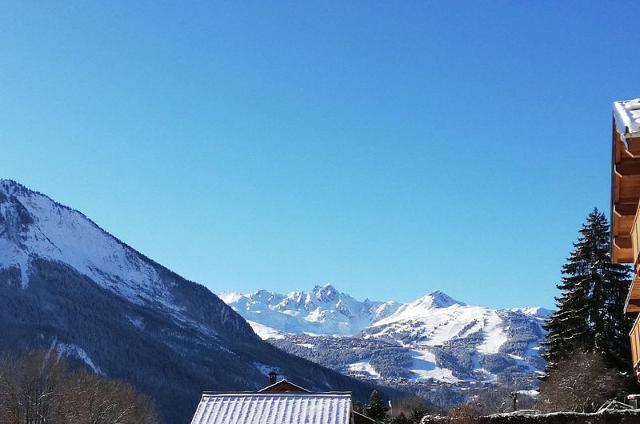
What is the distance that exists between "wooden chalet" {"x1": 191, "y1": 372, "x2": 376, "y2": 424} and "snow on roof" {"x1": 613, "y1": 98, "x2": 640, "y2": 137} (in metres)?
17.3

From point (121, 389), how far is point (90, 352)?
3719 inches

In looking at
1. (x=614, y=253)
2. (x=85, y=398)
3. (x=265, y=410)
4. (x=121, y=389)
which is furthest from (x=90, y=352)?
(x=614, y=253)

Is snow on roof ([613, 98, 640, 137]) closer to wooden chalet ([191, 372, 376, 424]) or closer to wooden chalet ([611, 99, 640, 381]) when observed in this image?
wooden chalet ([611, 99, 640, 381])

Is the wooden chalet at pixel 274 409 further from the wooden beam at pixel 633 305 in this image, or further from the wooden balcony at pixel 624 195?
the wooden balcony at pixel 624 195

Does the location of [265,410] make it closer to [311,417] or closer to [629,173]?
[311,417]

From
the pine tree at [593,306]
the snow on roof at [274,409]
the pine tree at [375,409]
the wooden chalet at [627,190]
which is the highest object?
the pine tree at [593,306]

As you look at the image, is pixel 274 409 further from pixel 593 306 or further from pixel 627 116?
pixel 593 306

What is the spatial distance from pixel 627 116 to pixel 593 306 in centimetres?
4154

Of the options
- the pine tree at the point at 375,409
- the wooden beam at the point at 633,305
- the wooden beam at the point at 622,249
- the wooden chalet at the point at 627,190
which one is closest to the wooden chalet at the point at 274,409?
the wooden beam at the point at 633,305

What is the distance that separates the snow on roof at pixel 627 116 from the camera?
11.1 meters

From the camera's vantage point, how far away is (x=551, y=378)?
168ft

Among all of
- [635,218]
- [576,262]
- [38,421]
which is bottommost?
[38,421]

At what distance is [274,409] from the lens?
2780 centimetres

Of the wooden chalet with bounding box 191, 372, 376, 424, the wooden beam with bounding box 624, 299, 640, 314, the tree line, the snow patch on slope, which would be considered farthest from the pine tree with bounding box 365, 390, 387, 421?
the snow patch on slope
